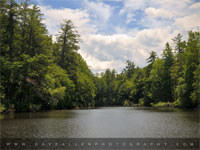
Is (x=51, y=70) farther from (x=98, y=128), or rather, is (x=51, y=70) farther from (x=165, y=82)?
(x=165, y=82)

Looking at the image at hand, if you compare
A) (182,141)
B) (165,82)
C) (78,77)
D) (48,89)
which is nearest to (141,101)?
(165,82)

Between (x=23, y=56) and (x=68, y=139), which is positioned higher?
(x=23, y=56)

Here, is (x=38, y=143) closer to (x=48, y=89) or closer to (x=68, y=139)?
(x=68, y=139)

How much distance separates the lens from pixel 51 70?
39.7 meters

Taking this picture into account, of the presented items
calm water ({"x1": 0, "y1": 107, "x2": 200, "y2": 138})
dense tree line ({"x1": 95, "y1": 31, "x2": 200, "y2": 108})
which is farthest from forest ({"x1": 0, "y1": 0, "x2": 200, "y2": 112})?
calm water ({"x1": 0, "y1": 107, "x2": 200, "y2": 138})

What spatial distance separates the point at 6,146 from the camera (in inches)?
397

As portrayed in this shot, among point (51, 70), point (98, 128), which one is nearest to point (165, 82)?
point (51, 70)

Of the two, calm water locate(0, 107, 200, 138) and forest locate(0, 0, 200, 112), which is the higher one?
forest locate(0, 0, 200, 112)

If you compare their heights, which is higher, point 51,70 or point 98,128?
point 51,70

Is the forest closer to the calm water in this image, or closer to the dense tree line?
the dense tree line

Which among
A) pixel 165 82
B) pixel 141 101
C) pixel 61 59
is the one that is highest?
pixel 61 59

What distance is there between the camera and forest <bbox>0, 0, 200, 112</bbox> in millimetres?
31375

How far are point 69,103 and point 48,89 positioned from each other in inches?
527

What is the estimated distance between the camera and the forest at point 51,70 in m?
31.4
